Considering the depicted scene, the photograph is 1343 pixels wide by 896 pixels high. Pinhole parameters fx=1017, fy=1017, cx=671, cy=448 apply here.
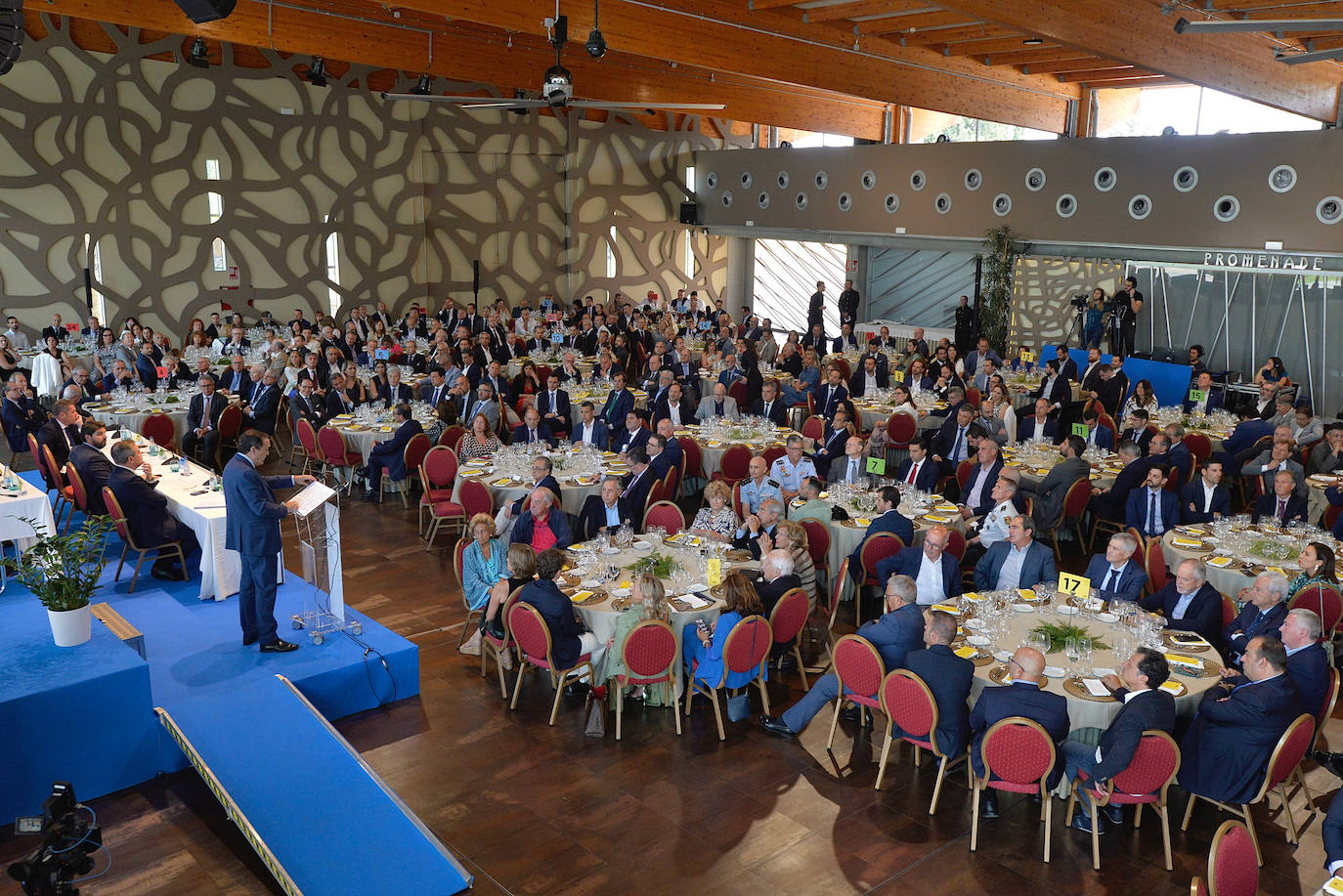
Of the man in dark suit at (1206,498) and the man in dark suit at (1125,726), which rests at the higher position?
the man in dark suit at (1206,498)

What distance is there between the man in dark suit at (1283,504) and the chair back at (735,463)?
16.0 feet

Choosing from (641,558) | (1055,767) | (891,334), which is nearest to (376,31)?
(891,334)

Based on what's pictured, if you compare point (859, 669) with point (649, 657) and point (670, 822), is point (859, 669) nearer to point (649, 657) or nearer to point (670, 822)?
point (649, 657)

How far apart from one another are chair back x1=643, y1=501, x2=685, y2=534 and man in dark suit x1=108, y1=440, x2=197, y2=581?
13.7 feet

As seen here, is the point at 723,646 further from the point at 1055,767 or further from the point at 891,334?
the point at 891,334

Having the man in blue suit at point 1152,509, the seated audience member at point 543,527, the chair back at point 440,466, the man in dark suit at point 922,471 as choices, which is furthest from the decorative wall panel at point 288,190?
the man in blue suit at point 1152,509

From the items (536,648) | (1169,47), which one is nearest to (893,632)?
(536,648)

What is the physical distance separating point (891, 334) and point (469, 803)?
18.3 metres

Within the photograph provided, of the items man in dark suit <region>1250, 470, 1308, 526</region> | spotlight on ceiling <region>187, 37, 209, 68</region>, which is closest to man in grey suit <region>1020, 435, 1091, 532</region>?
man in dark suit <region>1250, 470, 1308, 526</region>

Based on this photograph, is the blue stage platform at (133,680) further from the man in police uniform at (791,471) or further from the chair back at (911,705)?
the man in police uniform at (791,471)

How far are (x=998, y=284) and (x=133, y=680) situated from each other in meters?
18.1

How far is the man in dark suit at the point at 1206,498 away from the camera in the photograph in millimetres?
9125

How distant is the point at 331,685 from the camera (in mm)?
7082

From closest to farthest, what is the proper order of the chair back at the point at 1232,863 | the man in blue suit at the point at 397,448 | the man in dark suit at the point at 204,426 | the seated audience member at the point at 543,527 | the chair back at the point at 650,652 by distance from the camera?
the chair back at the point at 1232,863 → the chair back at the point at 650,652 → the seated audience member at the point at 543,527 → the man in blue suit at the point at 397,448 → the man in dark suit at the point at 204,426
